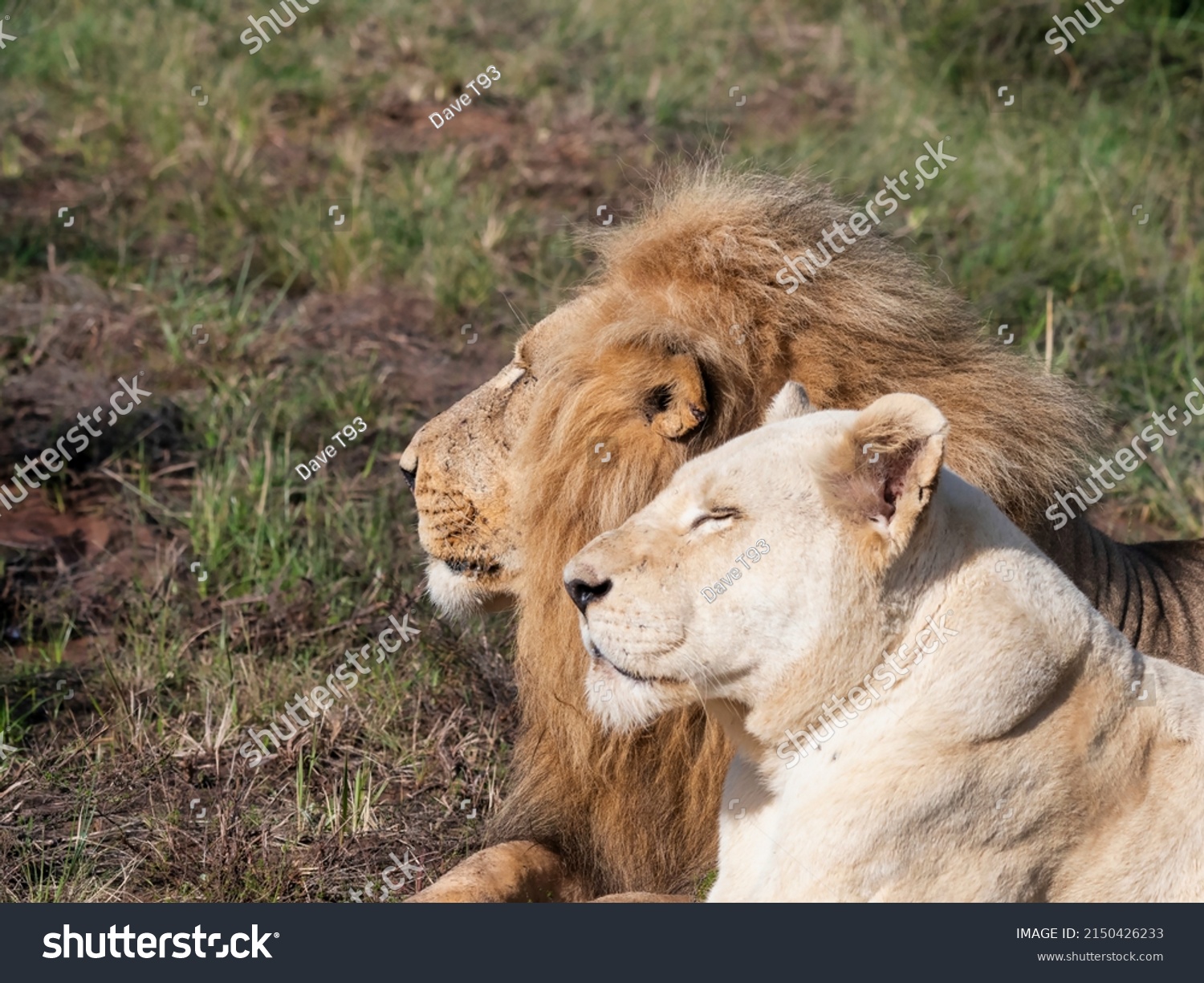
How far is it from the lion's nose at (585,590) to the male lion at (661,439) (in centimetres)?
63

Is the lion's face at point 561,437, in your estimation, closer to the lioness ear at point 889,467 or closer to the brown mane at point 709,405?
the brown mane at point 709,405

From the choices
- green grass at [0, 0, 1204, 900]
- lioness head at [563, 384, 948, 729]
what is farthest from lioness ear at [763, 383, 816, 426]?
green grass at [0, 0, 1204, 900]

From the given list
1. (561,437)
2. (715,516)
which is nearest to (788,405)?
(715,516)

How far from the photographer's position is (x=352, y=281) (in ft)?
23.7

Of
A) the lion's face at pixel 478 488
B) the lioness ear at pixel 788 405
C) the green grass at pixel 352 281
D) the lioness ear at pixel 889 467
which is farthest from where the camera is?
the green grass at pixel 352 281

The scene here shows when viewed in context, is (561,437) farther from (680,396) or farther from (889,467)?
(889,467)

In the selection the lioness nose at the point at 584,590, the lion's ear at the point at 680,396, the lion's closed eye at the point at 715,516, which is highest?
the lion's ear at the point at 680,396

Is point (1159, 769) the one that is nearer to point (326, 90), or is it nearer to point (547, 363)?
point (547, 363)

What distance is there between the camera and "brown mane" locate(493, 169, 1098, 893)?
3295mm

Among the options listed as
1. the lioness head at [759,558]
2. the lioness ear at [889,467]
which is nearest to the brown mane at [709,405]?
the lioness head at [759,558]

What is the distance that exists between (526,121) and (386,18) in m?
1.35

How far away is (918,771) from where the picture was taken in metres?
2.47

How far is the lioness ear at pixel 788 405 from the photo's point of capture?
2865mm

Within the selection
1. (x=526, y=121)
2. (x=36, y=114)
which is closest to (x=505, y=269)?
(x=526, y=121)
